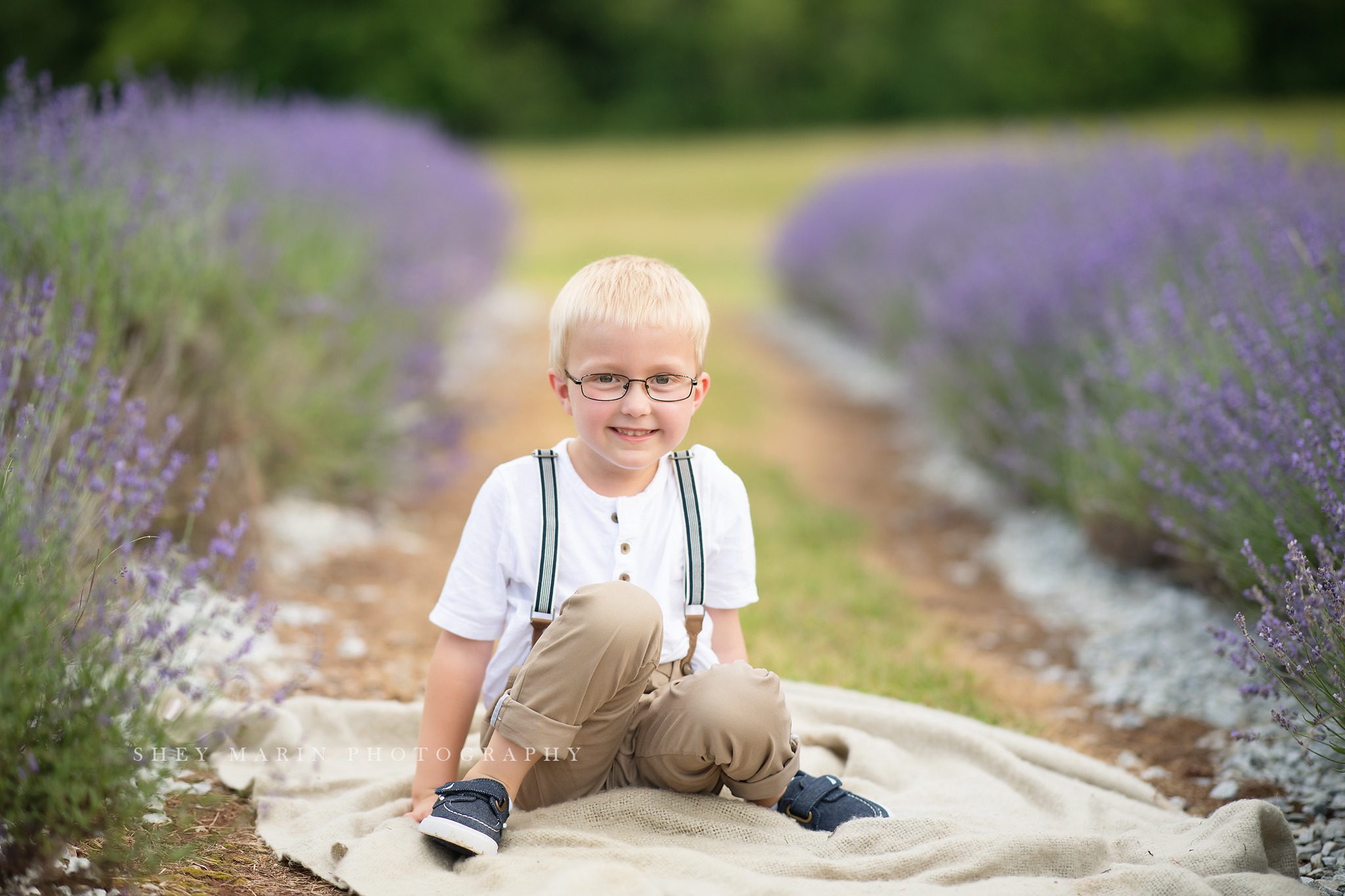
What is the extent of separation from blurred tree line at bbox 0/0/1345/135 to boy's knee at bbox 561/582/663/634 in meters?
23.1

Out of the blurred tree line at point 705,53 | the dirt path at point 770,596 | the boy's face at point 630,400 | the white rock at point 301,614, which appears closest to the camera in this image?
the boy's face at point 630,400

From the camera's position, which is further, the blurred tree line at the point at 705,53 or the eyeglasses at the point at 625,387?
the blurred tree line at the point at 705,53

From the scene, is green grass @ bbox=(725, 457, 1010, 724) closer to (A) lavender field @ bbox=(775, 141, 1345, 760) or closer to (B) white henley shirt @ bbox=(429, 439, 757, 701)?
(A) lavender field @ bbox=(775, 141, 1345, 760)

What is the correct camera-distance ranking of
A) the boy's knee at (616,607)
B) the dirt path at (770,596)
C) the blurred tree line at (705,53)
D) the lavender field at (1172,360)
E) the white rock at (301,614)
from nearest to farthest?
the boy's knee at (616,607), the lavender field at (1172,360), the dirt path at (770,596), the white rock at (301,614), the blurred tree line at (705,53)

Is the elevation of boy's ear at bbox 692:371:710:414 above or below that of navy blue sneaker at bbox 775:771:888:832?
above

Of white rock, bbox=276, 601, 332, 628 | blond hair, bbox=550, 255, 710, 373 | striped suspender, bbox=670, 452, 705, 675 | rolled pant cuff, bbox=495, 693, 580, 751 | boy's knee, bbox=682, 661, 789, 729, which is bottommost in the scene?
white rock, bbox=276, 601, 332, 628

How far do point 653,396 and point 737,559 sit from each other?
36cm

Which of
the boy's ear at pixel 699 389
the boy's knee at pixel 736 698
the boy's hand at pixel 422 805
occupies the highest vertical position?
the boy's ear at pixel 699 389

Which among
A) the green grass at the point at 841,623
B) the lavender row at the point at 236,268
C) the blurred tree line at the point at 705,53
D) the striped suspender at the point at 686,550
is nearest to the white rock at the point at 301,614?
the lavender row at the point at 236,268

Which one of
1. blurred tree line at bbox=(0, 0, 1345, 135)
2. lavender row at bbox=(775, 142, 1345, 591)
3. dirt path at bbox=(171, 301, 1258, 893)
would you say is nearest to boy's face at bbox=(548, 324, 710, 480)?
dirt path at bbox=(171, 301, 1258, 893)

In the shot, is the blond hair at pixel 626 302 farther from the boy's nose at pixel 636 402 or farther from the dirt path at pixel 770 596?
the dirt path at pixel 770 596

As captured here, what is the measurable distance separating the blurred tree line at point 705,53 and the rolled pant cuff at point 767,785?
75.7 feet

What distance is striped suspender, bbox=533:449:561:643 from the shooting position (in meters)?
1.98

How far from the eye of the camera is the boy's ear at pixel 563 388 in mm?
2031
